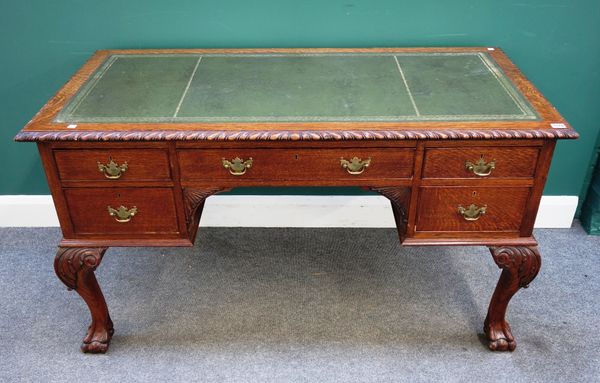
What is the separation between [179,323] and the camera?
198cm

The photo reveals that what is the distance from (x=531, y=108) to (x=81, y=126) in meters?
1.23

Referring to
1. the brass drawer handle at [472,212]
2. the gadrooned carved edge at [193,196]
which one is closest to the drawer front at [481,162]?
the brass drawer handle at [472,212]

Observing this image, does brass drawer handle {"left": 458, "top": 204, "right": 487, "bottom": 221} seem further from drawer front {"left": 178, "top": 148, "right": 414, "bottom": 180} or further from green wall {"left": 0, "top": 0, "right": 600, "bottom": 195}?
green wall {"left": 0, "top": 0, "right": 600, "bottom": 195}

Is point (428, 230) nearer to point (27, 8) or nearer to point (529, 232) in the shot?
point (529, 232)

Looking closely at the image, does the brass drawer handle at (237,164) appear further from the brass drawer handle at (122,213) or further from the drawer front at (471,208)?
the drawer front at (471,208)

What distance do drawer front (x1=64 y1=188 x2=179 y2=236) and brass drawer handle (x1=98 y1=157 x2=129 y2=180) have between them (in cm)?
5

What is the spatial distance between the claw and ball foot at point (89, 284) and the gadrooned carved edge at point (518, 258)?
46.7 inches

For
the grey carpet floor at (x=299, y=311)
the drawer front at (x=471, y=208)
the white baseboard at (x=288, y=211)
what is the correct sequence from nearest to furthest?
the drawer front at (x=471, y=208) < the grey carpet floor at (x=299, y=311) < the white baseboard at (x=288, y=211)

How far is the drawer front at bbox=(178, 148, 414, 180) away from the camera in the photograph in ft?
4.99

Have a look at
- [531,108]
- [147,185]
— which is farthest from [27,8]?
[531,108]

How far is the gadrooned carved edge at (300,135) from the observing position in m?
1.45

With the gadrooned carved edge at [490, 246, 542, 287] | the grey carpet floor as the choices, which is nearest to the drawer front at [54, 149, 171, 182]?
the grey carpet floor

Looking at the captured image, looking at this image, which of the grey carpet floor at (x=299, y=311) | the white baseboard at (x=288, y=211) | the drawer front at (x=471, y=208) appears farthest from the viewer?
the white baseboard at (x=288, y=211)

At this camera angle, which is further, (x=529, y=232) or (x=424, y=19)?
(x=424, y=19)
